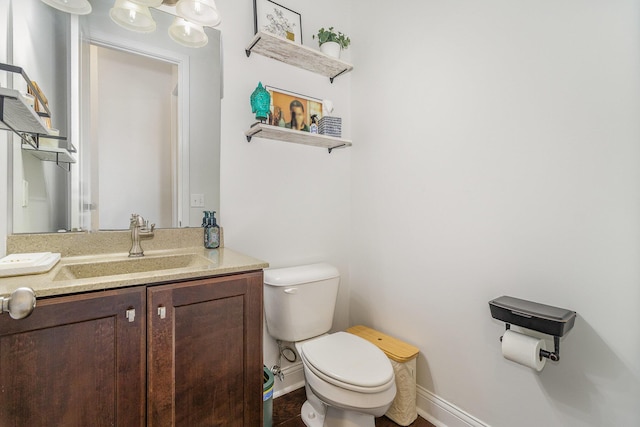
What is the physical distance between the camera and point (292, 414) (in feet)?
5.42

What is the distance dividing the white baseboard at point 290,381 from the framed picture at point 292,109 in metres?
1.52

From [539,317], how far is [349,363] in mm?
782

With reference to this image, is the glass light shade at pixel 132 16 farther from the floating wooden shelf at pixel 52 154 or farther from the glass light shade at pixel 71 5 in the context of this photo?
the floating wooden shelf at pixel 52 154

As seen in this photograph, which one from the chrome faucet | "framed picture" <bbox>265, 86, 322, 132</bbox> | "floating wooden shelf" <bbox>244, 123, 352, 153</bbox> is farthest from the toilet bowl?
"framed picture" <bbox>265, 86, 322, 132</bbox>

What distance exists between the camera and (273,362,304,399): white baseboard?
5.96 feet

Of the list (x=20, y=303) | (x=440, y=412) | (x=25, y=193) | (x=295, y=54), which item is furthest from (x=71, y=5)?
(x=440, y=412)

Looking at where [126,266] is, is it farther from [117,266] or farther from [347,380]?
[347,380]

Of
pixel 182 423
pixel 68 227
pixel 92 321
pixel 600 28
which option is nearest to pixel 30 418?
pixel 92 321

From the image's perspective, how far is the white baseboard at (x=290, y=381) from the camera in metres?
1.82

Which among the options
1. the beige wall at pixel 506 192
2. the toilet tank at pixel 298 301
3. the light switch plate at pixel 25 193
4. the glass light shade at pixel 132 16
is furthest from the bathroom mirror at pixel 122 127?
the beige wall at pixel 506 192

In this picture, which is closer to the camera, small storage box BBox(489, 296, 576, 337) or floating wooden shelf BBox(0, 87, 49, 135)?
floating wooden shelf BBox(0, 87, 49, 135)

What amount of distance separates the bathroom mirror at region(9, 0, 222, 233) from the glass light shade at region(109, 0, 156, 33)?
5.3 inches

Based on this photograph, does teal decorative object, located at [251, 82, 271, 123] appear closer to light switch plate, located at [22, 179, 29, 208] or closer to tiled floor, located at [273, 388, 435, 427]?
light switch plate, located at [22, 179, 29, 208]

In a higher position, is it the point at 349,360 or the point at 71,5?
the point at 71,5
